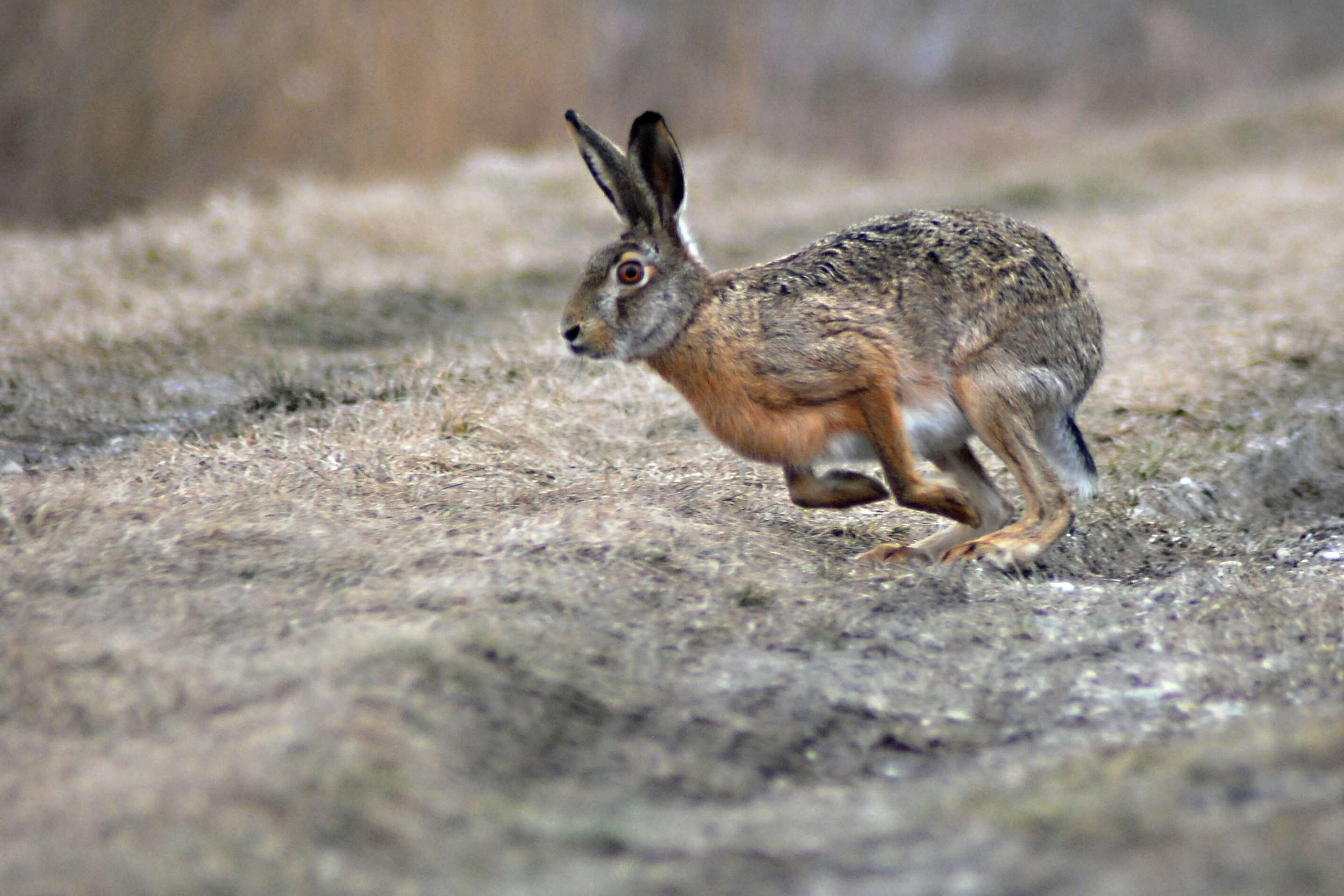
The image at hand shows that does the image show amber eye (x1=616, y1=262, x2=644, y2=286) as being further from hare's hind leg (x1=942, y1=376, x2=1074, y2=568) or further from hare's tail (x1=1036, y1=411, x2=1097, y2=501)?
hare's tail (x1=1036, y1=411, x2=1097, y2=501)

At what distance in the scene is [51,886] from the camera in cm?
238

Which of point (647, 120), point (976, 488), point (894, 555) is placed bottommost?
point (894, 555)

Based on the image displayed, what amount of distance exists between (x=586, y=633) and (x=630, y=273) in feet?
5.29

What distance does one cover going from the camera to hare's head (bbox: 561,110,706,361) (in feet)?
15.1

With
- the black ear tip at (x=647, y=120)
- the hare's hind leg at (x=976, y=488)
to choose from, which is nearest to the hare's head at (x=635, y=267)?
the black ear tip at (x=647, y=120)

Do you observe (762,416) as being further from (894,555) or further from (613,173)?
(613,173)

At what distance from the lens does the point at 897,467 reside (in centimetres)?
448

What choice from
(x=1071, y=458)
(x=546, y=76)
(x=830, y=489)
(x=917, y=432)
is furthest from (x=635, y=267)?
(x=546, y=76)

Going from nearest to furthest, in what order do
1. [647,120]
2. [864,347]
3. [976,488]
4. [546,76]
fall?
[647,120] → [864,347] → [976,488] → [546,76]

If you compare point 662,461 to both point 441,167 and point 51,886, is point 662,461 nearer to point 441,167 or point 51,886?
point 51,886

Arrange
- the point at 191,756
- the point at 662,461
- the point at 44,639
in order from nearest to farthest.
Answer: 1. the point at 191,756
2. the point at 44,639
3. the point at 662,461

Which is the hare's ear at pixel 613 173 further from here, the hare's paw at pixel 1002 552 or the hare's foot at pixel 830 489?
the hare's paw at pixel 1002 552

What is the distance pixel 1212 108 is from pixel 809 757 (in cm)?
1543

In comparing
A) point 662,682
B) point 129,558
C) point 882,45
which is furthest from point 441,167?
point 662,682
